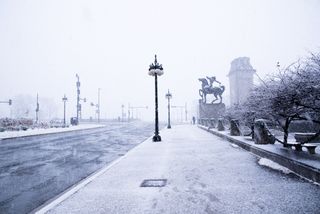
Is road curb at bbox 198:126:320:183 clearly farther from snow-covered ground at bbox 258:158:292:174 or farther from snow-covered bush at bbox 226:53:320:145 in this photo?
snow-covered bush at bbox 226:53:320:145

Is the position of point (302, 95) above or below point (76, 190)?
above

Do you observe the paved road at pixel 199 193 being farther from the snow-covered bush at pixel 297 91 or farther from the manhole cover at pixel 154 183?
the snow-covered bush at pixel 297 91

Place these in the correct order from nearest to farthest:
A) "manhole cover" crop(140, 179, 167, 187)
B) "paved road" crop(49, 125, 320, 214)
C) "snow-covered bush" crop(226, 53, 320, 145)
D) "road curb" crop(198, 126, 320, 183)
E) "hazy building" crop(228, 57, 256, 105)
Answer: "paved road" crop(49, 125, 320, 214), "road curb" crop(198, 126, 320, 183), "manhole cover" crop(140, 179, 167, 187), "snow-covered bush" crop(226, 53, 320, 145), "hazy building" crop(228, 57, 256, 105)

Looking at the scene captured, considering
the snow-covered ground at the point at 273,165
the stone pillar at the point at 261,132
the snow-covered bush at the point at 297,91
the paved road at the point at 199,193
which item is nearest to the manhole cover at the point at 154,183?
the paved road at the point at 199,193

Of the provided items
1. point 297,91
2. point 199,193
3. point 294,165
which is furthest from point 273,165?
Result: point 199,193

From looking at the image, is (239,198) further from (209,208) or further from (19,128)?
(19,128)

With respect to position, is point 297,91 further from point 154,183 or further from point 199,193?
point 154,183

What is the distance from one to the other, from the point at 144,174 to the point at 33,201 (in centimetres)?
277

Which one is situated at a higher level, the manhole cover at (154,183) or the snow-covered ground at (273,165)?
the snow-covered ground at (273,165)

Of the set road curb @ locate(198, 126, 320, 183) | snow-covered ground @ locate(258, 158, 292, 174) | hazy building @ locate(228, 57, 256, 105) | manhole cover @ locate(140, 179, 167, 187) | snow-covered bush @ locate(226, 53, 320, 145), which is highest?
hazy building @ locate(228, 57, 256, 105)

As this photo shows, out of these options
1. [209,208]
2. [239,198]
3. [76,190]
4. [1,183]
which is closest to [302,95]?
[239,198]

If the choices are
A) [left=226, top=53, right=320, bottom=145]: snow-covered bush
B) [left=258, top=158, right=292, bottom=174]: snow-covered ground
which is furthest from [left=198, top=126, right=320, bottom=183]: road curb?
[left=226, top=53, right=320, bottom=145]: snow-covered bush

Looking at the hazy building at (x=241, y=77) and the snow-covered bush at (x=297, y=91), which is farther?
the hazy building at (x=241, y=77)

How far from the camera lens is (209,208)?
13.6ft
